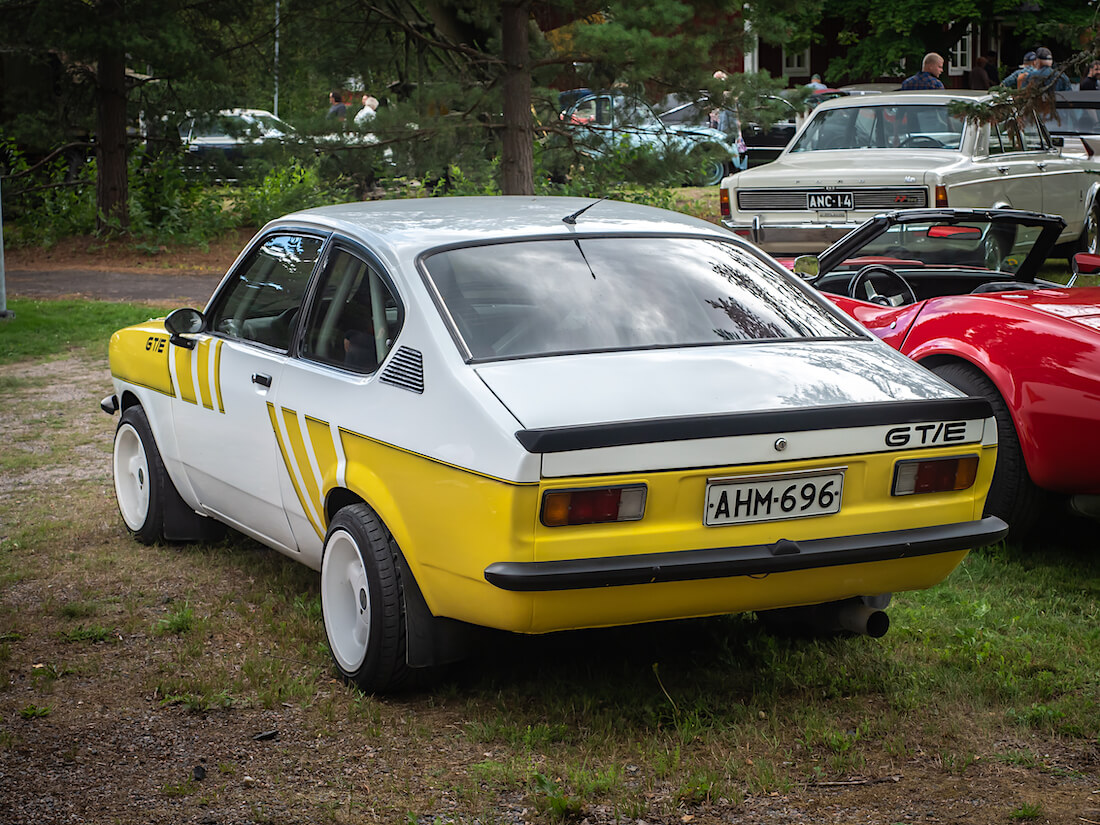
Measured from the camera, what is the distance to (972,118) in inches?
295

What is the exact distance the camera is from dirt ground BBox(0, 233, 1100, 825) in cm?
335

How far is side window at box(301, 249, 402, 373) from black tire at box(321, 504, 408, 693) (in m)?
0.50

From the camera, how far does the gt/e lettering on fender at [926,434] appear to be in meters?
3.73

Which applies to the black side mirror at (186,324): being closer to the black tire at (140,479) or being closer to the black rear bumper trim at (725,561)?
the black tire at (140,479)

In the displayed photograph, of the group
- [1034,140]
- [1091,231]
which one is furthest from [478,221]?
[1091,231]

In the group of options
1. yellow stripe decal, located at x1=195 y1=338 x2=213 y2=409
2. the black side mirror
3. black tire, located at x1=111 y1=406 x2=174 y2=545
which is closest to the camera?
yellow stripe decal, located at x1=195 y1=338 x2=213 y2=409

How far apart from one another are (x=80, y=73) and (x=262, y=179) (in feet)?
9.00

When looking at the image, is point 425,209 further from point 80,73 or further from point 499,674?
point 80,73

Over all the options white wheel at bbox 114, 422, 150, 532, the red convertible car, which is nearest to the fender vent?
white wheel at bbox 114, 422, 150, 532

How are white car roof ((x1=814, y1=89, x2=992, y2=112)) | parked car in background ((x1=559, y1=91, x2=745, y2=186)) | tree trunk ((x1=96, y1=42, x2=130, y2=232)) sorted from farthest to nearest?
tree trunk ((x1=96, y1=42, x2=130, y2=232)) → parked car in background ((x1=559, y1=91, x2=745, y2=186)) → white car roof ((x1=814, y1=89, x2=992, y2=112))

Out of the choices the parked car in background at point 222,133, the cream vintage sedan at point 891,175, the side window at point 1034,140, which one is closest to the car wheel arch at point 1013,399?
the cream vintage sedan at point 891,175

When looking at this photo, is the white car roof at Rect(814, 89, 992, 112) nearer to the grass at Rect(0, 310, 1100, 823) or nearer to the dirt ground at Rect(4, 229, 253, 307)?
the dirt ground at Rect(4, 229, 253, 307)

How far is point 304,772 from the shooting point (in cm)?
362

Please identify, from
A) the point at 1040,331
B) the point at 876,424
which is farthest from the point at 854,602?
the point at 1040,331
